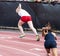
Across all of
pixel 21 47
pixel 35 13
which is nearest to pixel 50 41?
pixel 21 47

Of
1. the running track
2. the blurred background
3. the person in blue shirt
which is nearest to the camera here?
the person in blue shirt

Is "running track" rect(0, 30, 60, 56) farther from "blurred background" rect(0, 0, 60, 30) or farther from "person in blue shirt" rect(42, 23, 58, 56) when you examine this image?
"blurred background" rect(0, 0, 60, 30)

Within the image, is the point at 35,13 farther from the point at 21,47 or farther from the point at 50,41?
the point at 50,41

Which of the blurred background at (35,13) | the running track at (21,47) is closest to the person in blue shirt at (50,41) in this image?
the running track at (21,47)

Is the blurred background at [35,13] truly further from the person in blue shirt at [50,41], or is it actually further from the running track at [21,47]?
the person in blue shirt at [50,41]

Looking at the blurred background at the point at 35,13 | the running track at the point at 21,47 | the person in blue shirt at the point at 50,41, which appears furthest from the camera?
the blurred background at the point at 35,13

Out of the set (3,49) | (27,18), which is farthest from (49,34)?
(27,18)

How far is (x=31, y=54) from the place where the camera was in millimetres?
10633

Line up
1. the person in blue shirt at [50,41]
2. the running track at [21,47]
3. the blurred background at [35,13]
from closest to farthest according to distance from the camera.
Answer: the person in blue shirt at [50,41] → the running track at [21,47] → the blurred background at [35,13]

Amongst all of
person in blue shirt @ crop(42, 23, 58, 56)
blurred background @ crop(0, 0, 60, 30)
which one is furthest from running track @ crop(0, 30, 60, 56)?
blurred background @ crop(0, 0, 60, 30)

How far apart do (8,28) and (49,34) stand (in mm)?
9568

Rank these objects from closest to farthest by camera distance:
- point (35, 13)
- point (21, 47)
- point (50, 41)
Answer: point (50, 41) < point (21, 47) < point (35, 13)

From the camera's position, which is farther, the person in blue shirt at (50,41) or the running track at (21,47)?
the running track at (21,47)

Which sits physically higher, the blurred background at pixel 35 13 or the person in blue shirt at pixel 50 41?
the person in blue shirt at pixel 50 41
